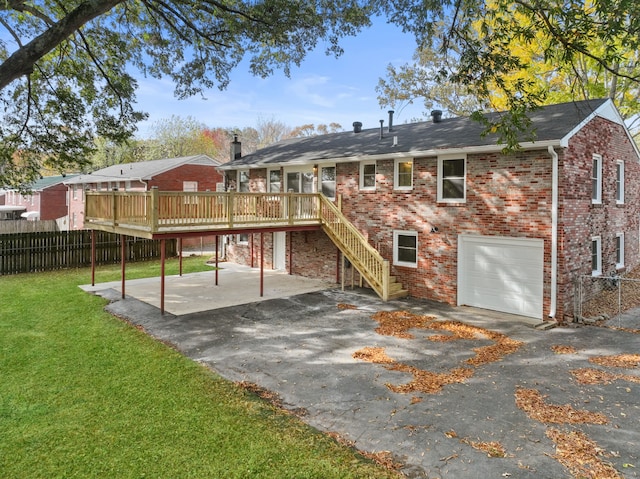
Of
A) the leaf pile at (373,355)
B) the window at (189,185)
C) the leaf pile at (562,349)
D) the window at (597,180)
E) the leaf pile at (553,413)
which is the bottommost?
the leaf pile at (553,413)

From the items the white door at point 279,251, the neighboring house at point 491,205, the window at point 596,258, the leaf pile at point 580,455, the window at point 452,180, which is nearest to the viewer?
the leaf pile at point 580,455

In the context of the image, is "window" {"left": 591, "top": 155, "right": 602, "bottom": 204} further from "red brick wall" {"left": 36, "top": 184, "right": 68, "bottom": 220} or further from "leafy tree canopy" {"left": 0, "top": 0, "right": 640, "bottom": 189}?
"red brick wall" {"left": 36, "top": 184, "right": 68, "bottom": 220}

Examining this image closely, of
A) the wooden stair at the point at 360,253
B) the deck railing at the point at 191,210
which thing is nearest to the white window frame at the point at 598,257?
the wooden stair at the point at 360,253

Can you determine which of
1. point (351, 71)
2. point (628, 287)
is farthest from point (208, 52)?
point (351, 71)

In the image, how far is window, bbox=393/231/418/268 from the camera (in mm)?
14000

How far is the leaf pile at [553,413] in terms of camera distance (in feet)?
19.5

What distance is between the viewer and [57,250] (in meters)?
19.0

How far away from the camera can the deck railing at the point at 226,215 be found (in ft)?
37.7

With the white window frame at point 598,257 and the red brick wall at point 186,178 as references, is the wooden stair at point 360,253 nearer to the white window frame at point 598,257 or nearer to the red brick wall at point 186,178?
the white window frame at point 598,257

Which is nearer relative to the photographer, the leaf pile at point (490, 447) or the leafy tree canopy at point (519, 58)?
the leaf pile at point (490, 447)

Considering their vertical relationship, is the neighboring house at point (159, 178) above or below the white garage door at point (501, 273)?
above

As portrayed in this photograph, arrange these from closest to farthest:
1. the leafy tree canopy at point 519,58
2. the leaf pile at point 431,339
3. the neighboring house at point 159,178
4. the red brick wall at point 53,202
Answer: the leaf pile at point 431,339 → the leafy tree canopy at point 519,58 → the neighboring house at point 159,178 → the red brick wall at point 53,202

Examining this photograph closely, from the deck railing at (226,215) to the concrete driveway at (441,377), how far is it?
2.21 m

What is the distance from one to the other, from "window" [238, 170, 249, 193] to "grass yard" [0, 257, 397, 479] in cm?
1123
